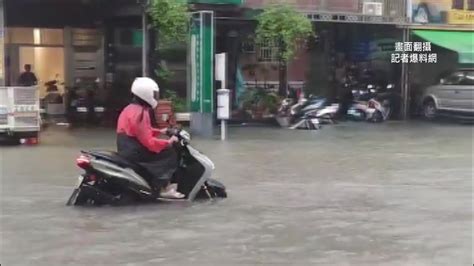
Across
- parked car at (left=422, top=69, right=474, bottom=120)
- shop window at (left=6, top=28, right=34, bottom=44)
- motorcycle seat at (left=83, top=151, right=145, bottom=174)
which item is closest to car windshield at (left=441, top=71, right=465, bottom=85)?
→ parked car at (left=422, top=69, right=474, bottom=120)

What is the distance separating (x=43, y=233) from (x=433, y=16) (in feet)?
62.7

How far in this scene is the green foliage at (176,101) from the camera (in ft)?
63.4

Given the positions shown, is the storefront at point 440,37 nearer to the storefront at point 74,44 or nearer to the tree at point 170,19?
the tree at point 170,19

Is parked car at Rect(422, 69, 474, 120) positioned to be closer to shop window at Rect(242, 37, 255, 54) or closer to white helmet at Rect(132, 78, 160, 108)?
shop window at Rect(242, 37, 255, 54)

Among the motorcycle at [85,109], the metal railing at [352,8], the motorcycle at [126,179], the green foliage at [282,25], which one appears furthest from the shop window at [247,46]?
the motorcycle at [126,179]

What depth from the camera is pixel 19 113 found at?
50.8ft

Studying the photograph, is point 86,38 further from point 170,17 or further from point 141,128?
point 141,128

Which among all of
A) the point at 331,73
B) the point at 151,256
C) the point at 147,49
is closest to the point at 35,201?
the point at 151,256

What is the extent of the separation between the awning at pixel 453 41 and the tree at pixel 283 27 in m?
4.72

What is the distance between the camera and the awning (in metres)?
23.4

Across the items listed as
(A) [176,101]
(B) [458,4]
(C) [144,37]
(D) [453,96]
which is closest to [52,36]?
(C) [144,37]

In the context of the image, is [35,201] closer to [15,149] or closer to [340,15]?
[15,149]

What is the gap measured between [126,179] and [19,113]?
7.38 m

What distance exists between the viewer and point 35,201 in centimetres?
930
